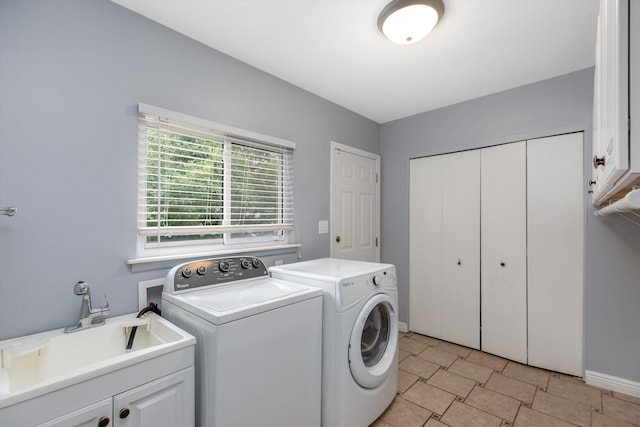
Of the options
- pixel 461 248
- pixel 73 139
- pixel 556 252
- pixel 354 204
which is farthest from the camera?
pixel 354 204

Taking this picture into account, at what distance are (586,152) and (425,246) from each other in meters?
1.56

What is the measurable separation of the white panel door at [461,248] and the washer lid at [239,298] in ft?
6.23

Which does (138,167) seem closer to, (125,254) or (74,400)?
(125,254)

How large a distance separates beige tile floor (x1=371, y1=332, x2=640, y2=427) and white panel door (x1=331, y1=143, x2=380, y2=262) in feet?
3.87

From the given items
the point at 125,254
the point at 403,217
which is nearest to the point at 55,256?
the point at 125,254

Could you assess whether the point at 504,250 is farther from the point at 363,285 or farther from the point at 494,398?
the point at 363,285

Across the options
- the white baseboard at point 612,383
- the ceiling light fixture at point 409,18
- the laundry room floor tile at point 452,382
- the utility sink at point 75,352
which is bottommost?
the laundry room floor tile at point 452,382

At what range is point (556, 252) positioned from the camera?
2.41m

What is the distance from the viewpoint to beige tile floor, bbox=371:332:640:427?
1.86 metres

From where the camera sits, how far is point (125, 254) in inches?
61.8

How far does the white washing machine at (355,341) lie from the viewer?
1.65m

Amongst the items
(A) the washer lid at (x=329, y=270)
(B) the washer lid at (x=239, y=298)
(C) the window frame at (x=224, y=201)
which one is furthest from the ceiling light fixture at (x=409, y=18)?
(B) the washer lid at (x=239, y=298)

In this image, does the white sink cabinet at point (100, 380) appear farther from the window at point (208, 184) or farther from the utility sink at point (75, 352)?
the window at point (208, 184)

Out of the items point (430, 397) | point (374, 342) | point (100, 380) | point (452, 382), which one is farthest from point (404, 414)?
point (100, 380)
